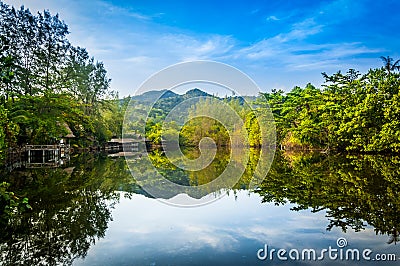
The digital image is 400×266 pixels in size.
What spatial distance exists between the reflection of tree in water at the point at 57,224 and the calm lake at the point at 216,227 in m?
0.01

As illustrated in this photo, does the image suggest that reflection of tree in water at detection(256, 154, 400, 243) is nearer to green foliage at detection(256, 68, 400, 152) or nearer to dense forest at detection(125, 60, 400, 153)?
dense forest at detection(125, 60, 400, 153)

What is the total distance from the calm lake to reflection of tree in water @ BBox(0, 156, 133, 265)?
0.04ft

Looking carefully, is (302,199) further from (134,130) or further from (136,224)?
(134,130)

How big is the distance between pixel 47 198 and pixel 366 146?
17811 mm

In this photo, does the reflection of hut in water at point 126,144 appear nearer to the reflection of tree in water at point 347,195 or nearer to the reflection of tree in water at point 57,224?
the reflection of tree in water at point 57,224

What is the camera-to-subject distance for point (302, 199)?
8062 millimetres

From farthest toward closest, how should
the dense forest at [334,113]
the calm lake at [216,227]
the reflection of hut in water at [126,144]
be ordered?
the reflection of hut in water at [126,144]
the dense forest at [334,113]
the calm lake at [216,227]

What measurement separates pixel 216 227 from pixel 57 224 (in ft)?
8.64

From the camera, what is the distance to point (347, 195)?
8055 millimetres

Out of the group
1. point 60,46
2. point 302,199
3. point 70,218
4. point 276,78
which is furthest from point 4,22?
point 302,199

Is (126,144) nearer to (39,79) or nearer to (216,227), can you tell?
(39,79)

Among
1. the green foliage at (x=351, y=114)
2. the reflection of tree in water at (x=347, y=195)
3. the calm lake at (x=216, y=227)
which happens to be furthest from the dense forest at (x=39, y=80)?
the green foliage at (x=351, y=114)

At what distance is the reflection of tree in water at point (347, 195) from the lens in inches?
232

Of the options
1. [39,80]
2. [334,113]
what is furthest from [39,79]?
[334,113]
